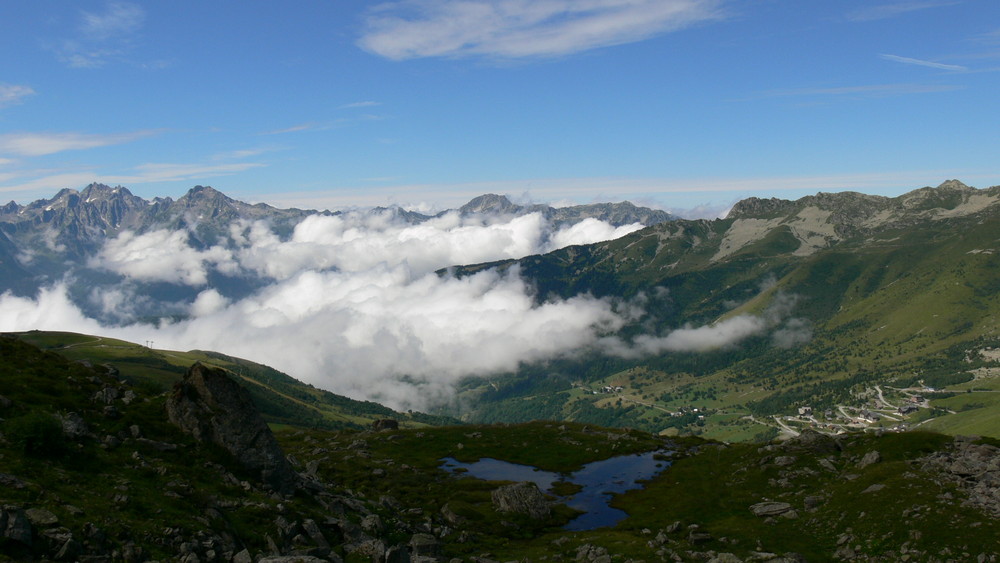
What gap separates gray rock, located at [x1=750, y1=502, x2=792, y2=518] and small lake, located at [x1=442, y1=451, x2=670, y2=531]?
23.0 metres

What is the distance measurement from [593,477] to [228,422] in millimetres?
88485

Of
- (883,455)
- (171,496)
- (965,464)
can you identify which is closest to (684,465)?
(883,455)

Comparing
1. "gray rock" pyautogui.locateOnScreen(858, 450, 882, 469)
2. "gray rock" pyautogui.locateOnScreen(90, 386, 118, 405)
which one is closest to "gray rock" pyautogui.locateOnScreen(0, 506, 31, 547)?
"gray rock" pyautogui.locateOnScreen(90, 386, 118, 405)

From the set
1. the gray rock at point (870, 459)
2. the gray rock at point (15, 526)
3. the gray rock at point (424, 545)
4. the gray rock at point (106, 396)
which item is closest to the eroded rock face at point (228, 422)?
the gray rock at point (106, 396)

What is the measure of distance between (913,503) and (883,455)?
27484 millimetres

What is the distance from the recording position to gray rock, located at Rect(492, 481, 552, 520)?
9200 cm

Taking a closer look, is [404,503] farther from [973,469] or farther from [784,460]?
[973,469]

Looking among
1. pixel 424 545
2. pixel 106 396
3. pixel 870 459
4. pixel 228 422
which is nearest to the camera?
pixel 106 396

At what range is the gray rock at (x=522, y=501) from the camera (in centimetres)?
9200

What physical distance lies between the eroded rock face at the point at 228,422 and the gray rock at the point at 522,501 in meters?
41.0

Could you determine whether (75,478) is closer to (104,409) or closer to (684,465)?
(104,409)

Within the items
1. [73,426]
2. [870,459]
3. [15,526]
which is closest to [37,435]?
[73,426]

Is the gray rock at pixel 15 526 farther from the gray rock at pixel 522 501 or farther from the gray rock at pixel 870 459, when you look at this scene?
the gray rock at pixel 870 459

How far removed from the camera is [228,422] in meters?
60.4
